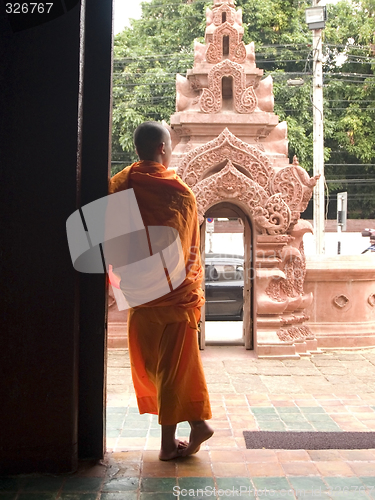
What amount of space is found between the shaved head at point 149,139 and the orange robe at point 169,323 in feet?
0.19

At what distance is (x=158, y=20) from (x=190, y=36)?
5.06 feet

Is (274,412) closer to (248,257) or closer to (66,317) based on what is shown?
(66,317)

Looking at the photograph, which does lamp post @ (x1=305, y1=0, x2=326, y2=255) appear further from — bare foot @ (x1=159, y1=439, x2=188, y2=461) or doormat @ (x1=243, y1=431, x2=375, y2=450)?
bare foot @ (x1=159, y1=439, x2=188, y2=461)

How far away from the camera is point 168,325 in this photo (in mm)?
2938

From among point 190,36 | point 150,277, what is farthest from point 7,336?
point 190,36

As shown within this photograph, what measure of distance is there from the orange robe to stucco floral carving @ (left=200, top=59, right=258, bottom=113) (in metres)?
4.49

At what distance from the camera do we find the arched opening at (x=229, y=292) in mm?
7355

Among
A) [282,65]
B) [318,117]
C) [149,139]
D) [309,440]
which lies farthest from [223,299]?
[282,65]

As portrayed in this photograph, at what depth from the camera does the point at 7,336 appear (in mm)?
2654

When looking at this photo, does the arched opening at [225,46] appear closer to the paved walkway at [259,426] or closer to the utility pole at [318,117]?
the paved walkway at [259,426]

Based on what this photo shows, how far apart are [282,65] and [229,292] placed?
12024 millimetres

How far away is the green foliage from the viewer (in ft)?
60.3

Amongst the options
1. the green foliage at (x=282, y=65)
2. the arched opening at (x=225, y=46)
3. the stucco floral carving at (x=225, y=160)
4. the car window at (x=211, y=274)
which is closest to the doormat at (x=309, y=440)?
the stucco floral carving at (x=225, y=160)

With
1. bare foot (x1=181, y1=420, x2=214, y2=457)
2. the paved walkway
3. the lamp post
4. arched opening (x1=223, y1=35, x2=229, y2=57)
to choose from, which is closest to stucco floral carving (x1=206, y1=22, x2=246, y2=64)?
arched opening (x1=223, y1=35, x2=229, y2=57)
